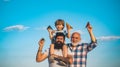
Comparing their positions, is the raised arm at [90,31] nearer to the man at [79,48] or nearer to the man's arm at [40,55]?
the man at [79,48]

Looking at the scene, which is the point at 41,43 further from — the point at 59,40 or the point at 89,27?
the point at 89,27

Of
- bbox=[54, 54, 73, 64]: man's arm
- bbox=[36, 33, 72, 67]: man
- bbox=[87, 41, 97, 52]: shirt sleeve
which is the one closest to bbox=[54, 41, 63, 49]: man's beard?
bbox=[36, 33, 72, 67]: man

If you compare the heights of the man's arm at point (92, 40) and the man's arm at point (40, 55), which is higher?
the man's arm at point (92, 40)

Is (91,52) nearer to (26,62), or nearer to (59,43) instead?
(59,43)

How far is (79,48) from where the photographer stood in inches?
95.7

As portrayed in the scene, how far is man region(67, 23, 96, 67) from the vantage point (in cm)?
240

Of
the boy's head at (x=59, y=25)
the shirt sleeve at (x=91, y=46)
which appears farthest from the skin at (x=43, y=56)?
the shirt sleeve at (x=91, y=46)

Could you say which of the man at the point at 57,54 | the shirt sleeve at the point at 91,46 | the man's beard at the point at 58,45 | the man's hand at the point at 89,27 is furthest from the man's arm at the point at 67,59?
the man's hand at the point at 89,27

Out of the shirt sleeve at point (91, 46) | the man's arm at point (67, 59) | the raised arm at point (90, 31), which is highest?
the raised arm at point (90, 31)

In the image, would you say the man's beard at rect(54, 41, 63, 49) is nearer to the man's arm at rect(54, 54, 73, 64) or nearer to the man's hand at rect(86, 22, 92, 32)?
the man's arm at rect(54, 54, 73, 64)

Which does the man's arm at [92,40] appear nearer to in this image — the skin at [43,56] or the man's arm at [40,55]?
the skin at [43,56]

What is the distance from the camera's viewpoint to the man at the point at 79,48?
7.88ft

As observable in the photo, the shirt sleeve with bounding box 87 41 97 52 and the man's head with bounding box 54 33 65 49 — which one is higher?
the man's head with bounding box 54 33 65 49

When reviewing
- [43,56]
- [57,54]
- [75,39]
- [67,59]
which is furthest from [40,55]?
[75,39]
